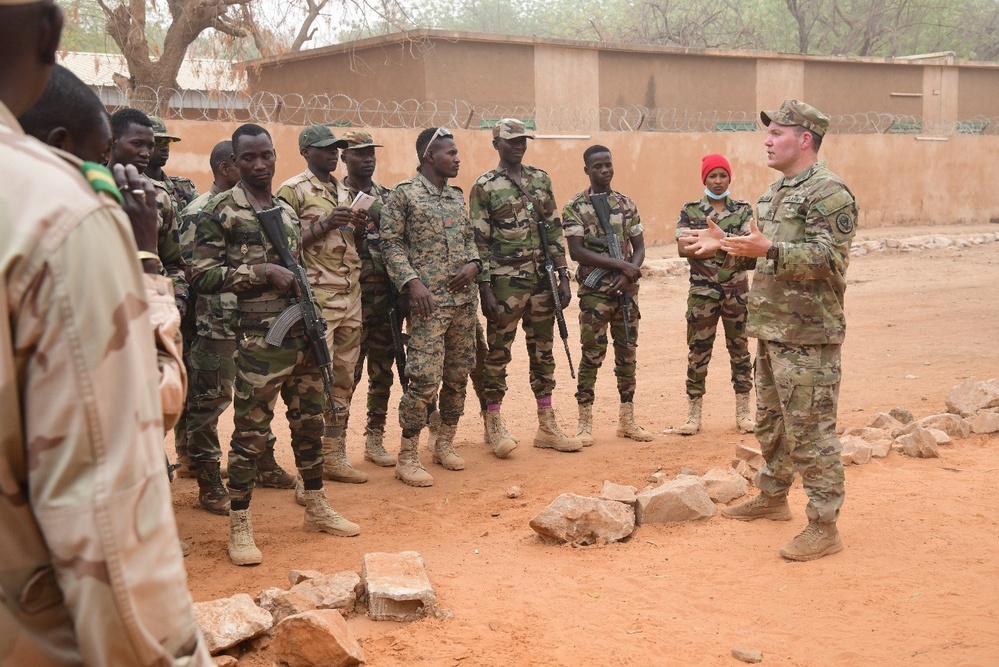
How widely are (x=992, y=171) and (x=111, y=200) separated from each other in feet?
87.7

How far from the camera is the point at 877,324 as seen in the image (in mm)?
11469

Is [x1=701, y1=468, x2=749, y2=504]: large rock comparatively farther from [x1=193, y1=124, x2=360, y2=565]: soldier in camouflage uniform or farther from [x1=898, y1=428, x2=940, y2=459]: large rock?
[x1=193, y1=124, x2=360, y2=565]: soldier in camouflage uniform

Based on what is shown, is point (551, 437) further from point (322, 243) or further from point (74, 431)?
point (74, 431)

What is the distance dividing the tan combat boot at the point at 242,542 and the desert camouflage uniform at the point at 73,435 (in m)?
3.59

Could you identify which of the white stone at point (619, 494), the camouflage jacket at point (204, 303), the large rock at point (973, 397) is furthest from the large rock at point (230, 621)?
the large rock at point (973, 397)

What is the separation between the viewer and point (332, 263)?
19.4ft

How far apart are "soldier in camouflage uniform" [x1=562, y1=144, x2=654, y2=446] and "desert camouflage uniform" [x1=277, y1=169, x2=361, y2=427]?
5.89 ft

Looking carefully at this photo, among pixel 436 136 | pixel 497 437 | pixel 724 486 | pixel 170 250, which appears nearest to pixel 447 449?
pixel 497 437

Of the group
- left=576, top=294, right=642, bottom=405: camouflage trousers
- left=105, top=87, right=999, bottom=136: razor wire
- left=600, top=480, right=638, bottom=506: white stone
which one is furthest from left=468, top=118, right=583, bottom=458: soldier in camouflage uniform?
left=105, top=87, right=999, bottom=136: razor wire

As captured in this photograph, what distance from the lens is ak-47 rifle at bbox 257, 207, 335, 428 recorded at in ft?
15.5

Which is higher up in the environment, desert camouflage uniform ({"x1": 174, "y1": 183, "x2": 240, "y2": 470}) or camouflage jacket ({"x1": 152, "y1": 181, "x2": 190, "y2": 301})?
camouflage jacket ({"x1": 152, "y1": 181, "x2": 190, "y2": 301})

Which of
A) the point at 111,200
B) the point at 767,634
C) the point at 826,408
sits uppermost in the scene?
the point at 111,200

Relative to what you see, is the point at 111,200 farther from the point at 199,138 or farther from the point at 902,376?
the point at 199,138

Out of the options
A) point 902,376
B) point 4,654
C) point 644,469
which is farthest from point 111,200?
point 902,376
